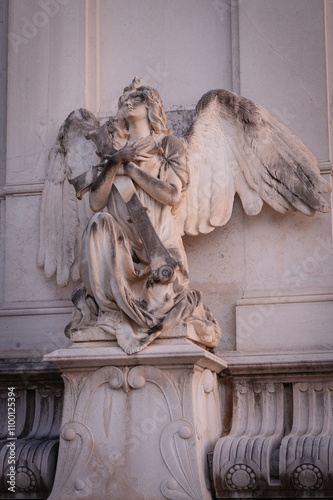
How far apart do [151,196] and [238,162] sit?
0.96m

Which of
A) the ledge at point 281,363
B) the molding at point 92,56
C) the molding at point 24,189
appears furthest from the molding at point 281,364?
the molding at point 92,56

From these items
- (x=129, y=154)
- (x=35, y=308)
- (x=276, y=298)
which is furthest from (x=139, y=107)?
(x=35, y=308)

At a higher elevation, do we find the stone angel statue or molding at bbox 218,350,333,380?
the stone angel statue

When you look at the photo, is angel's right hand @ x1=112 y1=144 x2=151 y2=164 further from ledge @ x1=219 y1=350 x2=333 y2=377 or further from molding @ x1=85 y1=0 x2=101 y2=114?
ledge @ x1=219 y1=350 x2=333 y2=377

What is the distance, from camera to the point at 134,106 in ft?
26.1

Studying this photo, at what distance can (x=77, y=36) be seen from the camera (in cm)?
927

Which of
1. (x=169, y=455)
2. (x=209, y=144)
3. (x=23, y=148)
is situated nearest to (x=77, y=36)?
(x=23, y=148)

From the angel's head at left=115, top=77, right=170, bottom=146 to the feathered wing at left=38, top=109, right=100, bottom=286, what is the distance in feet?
2.44

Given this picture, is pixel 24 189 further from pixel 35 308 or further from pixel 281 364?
pixel 281 364

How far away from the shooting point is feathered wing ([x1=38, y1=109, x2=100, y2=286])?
874cm

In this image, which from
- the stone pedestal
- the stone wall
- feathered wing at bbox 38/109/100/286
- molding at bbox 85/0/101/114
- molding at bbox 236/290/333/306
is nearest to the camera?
the stone pedestal

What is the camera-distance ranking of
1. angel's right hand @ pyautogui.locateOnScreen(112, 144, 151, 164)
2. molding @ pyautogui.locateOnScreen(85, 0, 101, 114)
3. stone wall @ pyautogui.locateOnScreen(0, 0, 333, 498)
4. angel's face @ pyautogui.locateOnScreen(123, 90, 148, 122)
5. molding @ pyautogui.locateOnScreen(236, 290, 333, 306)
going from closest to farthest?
angel's right hand @ pyautogui.locateOnScreen(112, 144, 151, 164) → stone wall @ pyautogui.locateOnScreen(0, 0, 333, 498) → angel's face @ pyautogui.locateOnScreen(123, 90, 148, 122) → molding @ pyautogui.locateOnScreen(236, 290, 333, 306) → molding @ pyautogui.locateOnScreen(85, 0, 101, 114)

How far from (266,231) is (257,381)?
4.20 feet

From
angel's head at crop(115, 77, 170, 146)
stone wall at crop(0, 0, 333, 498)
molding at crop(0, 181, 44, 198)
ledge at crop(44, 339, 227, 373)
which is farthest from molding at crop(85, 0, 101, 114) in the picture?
ledge at crop(44, 339, 227, 373)
